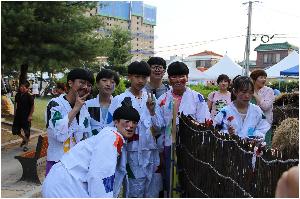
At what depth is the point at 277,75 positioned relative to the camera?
19.4m

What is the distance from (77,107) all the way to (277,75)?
55.2ft

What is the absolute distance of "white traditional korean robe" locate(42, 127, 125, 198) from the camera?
109 inches

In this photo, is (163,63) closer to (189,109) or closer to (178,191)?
(189,109)

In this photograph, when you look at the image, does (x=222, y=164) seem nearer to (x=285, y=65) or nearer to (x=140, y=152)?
(x=140, y=152)

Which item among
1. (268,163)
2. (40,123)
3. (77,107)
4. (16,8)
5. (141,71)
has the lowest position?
(40,123)

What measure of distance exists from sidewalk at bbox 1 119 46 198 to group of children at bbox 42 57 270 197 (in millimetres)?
2574

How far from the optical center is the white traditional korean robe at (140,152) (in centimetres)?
417

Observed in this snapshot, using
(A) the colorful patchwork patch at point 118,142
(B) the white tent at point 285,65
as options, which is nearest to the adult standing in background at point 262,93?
(A) the colorful patchwork patch at point 118,142

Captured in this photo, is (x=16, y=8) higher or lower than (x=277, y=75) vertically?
higher

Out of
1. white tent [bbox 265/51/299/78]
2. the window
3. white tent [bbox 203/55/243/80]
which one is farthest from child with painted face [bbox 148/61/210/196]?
the window

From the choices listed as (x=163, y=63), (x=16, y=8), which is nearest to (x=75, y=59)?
(x=16, y=8)

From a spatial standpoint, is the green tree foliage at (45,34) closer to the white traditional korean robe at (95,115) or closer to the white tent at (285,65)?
the white traditional korean robe at (95,115)

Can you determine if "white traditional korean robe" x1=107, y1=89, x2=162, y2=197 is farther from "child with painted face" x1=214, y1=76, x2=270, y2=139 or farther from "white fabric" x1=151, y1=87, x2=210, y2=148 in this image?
"child with painted face" x1=214, y1=76, x2=270, y2=139

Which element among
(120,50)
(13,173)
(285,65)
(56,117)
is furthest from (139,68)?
(120,50)
